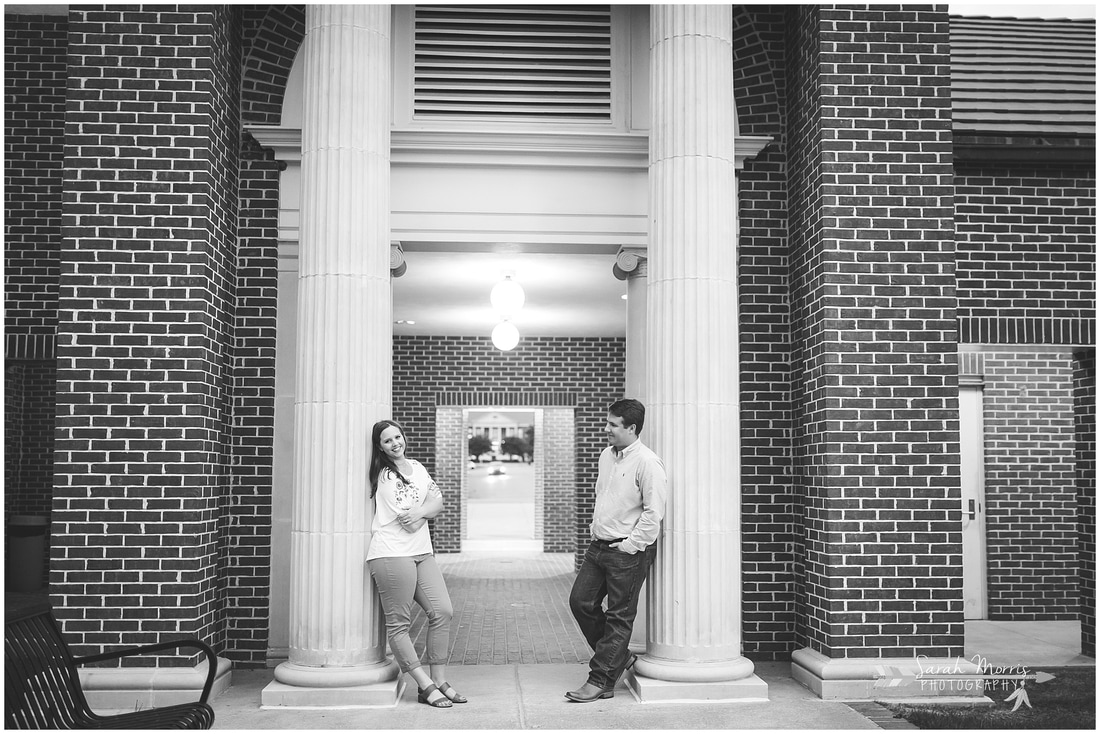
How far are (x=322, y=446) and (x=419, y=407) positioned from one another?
366 inches

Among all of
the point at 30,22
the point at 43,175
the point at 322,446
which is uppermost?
the point at 30,22

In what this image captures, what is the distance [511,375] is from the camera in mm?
15586

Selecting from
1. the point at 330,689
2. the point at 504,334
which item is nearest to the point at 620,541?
the point at 330,689

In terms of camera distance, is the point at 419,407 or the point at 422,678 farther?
the point at 419,407

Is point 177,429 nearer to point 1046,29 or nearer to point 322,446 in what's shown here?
point 322,446

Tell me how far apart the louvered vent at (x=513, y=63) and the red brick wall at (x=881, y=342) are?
1.68 m

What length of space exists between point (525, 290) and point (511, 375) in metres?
4.22

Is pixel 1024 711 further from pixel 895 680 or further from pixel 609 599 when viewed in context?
pixel 609 599

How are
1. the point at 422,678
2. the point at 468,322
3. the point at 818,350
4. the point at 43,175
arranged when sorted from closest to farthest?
the point at 422,678, the point at 818,350, the point at 43,175, the point at 468,322

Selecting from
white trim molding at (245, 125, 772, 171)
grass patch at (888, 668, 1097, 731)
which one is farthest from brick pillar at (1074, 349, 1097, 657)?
white trim molding at (245, 125, 772, 171)

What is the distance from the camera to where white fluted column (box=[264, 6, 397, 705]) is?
6066mm

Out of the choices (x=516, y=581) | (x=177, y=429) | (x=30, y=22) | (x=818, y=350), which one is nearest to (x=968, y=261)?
(x=818, y=350)

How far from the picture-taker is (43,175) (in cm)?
827

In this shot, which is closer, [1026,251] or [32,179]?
[1026,251]
